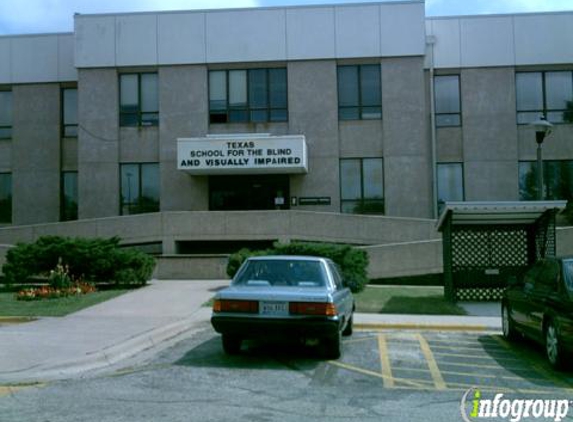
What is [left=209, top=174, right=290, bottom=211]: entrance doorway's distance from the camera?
28.1m

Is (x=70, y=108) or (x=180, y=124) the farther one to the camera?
(x=70, y=108)

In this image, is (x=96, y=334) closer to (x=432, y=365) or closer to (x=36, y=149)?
(x=432, y=365)

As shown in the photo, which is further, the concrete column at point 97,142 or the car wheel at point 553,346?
the concrete column at point 97,142

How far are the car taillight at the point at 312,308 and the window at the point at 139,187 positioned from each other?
20183mm

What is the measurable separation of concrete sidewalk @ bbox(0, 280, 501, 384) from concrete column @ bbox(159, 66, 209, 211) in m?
10.1

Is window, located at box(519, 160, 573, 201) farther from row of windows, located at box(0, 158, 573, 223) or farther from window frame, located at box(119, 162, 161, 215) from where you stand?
window frame, located at box(119, 162, 161, 215)

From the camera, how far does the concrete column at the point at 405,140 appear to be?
27312mm

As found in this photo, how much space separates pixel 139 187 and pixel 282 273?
19.5 meters

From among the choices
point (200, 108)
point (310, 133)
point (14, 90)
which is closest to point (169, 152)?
point (200, 108)

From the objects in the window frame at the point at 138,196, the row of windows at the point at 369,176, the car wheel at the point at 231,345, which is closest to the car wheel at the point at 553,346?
the car wheel at the point at 231,345

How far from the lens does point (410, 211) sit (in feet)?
89.6

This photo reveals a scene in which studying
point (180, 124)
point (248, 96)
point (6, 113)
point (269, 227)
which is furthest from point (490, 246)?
point (6, 113)

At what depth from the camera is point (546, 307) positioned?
927 cm

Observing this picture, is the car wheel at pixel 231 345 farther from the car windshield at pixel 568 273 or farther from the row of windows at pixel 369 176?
the row of windows at pixel 369 176
